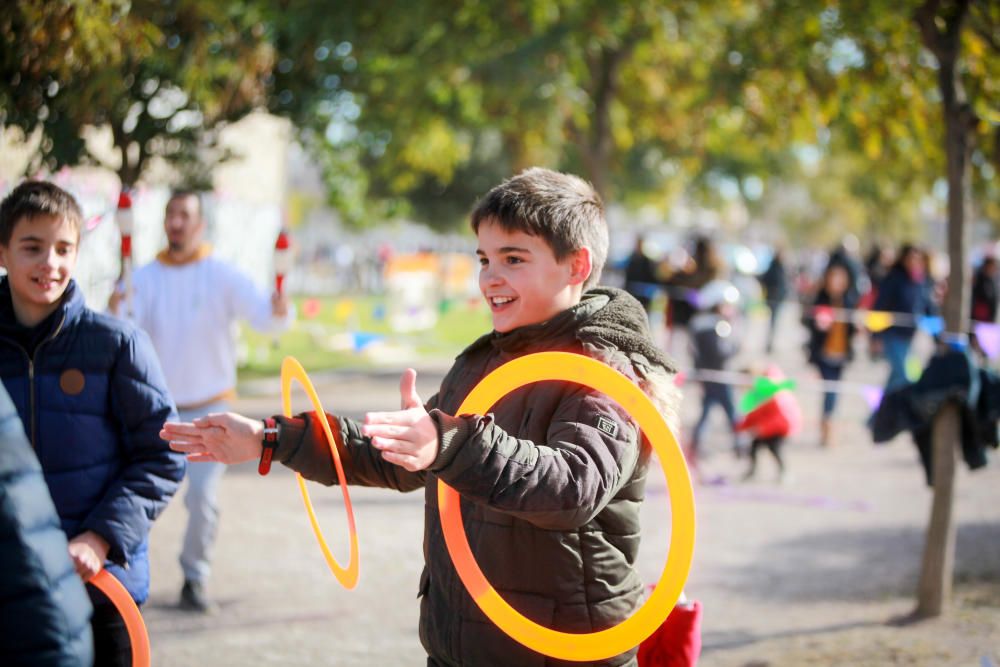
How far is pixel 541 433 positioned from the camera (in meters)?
2.62

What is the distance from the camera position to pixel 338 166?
46.2ft

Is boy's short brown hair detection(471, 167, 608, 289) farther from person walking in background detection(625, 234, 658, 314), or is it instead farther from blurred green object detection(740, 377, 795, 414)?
person walking in background detection(625, 234, 658, 314)

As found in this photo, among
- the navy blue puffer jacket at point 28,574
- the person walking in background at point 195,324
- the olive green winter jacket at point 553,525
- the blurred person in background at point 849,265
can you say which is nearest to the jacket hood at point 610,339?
the olive green winter jacket at point 553,525

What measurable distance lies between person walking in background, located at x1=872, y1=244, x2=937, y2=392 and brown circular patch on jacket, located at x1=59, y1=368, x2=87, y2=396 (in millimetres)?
10348

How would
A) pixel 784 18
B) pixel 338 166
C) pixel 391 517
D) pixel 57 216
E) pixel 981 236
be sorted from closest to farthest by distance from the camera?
pixel 57 216 → pixel 391 517 → pixel 784 18 → pixel 338 166 → pixel 981 236

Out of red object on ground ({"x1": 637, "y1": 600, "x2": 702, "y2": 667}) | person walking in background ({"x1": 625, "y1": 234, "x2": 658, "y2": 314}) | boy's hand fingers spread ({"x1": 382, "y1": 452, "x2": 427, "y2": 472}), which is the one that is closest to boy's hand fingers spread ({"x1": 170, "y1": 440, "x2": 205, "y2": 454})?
boy's hand fingers spread ({"x1": 382, "y1": 452, "x2": 427, "y2": 472})

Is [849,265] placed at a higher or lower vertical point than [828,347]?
higher

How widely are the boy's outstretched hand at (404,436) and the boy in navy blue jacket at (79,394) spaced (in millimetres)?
1175

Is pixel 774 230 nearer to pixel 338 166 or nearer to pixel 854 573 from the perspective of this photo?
pixel 338 166

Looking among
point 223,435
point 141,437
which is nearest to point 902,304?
point 141,437

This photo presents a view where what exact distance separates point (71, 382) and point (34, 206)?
20.5 inches

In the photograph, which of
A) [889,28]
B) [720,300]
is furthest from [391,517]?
[889,28]

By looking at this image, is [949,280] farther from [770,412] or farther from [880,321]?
[880,321]

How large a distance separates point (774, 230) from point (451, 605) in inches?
3452
